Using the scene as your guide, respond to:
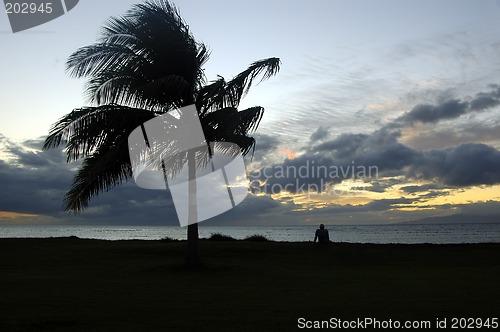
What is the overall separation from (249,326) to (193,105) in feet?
37.6

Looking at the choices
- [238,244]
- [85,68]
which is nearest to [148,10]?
[85,68]

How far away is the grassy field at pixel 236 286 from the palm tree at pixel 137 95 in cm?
311

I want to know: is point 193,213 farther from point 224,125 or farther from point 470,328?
point 470,328

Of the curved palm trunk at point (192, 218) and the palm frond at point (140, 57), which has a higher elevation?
the palm frond at point (140, 57)

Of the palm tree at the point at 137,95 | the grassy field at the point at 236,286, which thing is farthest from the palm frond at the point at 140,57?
the grassy field at the point at 236,286

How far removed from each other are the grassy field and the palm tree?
3106mm

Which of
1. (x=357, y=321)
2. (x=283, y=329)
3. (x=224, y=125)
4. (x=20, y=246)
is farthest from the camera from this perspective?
(x=20, y=246)

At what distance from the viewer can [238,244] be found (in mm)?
28297

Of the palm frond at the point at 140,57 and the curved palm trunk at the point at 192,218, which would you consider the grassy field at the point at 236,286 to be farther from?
the palm frond at the point at 140,57

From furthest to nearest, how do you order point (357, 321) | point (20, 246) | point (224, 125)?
1. point (20, 246)
2. point (224, 125)
3. point (357, 321)

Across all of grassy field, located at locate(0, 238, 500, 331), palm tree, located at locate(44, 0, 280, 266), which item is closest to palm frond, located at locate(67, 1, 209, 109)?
palm tree, located at locate(44, 0, 280, 266)

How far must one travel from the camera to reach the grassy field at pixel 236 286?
34.8ft

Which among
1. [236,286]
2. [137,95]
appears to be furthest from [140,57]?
[236,286]

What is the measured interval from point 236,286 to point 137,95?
319 inches
